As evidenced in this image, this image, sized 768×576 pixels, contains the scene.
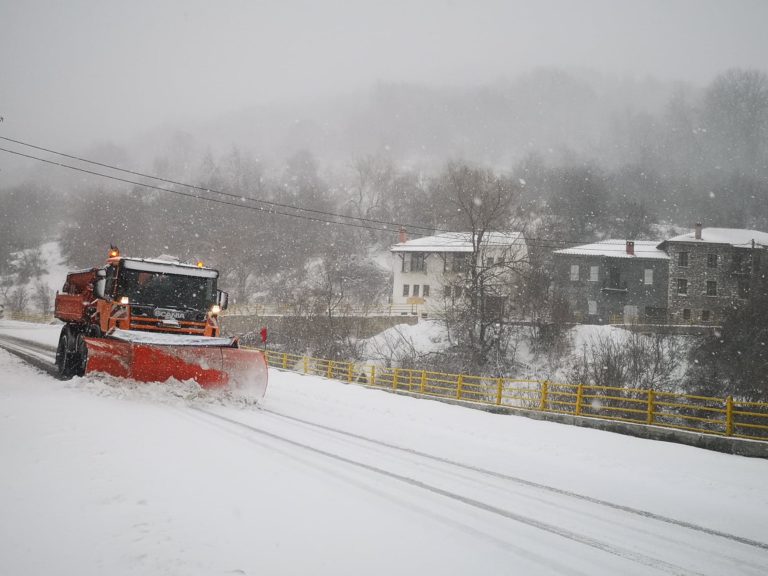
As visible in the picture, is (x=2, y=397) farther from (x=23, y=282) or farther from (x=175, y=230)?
(x=23, y=282)

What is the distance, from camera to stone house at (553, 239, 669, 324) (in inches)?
2004

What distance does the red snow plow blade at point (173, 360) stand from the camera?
1038cm

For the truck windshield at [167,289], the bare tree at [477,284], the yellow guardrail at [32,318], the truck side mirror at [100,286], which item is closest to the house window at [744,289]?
the bare tree at [477,284]

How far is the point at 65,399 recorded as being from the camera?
9.95 meters

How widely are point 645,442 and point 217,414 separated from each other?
9629 mm

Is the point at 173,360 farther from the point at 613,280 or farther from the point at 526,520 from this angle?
the point at 613,280

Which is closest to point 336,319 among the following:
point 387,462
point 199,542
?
point 387,462

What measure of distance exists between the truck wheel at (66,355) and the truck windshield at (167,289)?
3.45 m

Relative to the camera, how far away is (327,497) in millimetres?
5695

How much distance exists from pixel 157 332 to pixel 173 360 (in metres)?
1.55

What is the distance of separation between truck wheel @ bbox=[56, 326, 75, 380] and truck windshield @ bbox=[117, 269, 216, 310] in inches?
136

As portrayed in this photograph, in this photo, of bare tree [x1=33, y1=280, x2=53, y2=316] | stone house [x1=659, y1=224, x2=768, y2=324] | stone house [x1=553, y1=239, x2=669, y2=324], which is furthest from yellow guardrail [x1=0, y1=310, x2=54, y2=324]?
stone house [x1=659, y1=224, x2=768, y2=324]

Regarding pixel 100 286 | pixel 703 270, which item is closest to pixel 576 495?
pixel 100 286

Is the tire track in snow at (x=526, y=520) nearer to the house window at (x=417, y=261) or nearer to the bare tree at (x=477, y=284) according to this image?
the bare tree at (x=477, y=284)
